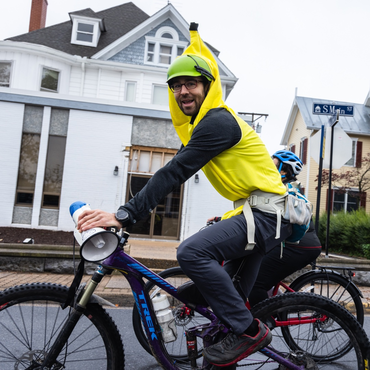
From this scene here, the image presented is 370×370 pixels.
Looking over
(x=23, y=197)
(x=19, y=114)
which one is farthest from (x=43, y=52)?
(x=23, y=197)

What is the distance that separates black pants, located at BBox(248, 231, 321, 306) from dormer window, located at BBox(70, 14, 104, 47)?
2065 cm

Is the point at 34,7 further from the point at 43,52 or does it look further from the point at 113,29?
the point at 43,52

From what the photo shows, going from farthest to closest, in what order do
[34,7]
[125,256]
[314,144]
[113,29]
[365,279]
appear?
[34,7]
[113,29]
[365,279]
[314,144]
[125,256]

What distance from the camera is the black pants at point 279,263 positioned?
3127 mm

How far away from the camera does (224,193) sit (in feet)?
8.22

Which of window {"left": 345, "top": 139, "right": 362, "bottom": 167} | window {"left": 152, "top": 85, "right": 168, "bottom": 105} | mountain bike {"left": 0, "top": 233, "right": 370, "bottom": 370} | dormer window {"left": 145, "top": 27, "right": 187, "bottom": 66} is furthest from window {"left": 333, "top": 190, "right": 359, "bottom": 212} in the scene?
mountain bike {"left": 0, "top": 233, "right": 370, "bottom": 370}

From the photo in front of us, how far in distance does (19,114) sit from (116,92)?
20.2ft

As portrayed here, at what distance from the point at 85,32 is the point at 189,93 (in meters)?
21.5

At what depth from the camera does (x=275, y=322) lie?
2715mm

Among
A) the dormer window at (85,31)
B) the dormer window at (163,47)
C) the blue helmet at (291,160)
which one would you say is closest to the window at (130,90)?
the dormer window at (163,47)

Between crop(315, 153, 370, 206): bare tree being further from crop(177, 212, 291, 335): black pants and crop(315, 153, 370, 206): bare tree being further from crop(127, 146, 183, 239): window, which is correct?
crop(177, 212, 291, 335): black pants

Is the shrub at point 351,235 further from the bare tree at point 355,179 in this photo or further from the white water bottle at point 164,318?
the white water bottle at point 164,318

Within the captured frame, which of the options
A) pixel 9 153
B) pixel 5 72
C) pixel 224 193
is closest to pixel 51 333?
pixel 224 193

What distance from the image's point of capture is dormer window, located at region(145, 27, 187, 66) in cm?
1981
